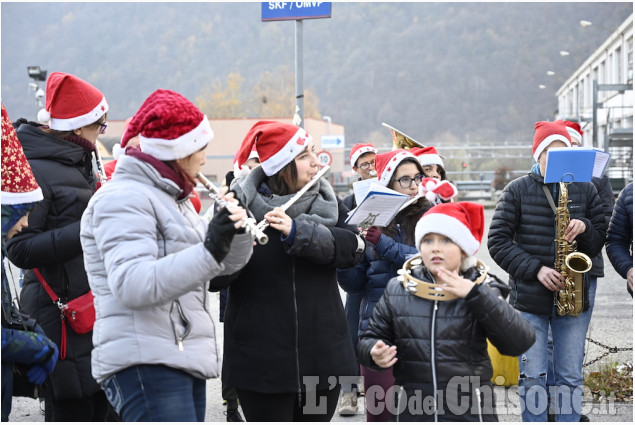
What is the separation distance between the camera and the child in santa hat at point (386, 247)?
489cm

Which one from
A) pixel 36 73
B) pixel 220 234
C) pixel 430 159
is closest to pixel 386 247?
pixel 430 159

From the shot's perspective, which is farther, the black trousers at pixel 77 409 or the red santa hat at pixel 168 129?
the black trousers at pixel 77 409

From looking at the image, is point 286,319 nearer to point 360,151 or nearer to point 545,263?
point 545,263

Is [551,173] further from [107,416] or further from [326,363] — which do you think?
[107,416]

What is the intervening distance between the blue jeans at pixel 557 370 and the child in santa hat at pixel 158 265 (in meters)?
→ 2.66

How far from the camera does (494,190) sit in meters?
39.8

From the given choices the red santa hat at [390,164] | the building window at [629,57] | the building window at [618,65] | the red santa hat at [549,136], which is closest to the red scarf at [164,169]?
the red santa hat at [390,164]

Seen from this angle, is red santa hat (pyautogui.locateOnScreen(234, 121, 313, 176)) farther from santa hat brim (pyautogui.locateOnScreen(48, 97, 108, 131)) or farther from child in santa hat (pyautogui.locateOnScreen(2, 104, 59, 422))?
child in santa hat (pyautogui.locateOnScreen(2, 104, 59, 422))

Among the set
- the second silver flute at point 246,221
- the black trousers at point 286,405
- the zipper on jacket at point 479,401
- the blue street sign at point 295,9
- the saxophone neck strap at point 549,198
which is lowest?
the black trousers at point 286,405

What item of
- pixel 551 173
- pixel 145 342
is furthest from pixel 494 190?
pixel 145 342

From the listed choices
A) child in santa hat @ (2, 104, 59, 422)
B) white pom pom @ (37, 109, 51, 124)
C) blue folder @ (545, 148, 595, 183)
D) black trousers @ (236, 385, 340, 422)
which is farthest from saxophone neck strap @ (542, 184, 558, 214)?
child in santa hat @ (2, 104, 59, 422)

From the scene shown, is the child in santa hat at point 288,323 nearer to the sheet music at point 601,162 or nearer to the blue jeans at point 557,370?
the blue jeans at point 557,370

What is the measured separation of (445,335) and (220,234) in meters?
1.22

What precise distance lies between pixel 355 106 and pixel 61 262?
135 meters
